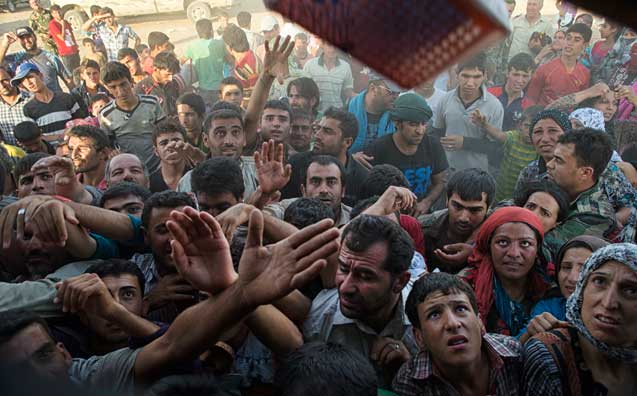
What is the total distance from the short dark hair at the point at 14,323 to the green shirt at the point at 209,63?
716 cm

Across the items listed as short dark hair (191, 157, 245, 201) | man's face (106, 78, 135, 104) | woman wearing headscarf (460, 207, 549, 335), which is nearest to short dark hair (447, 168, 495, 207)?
woman wearing headscarf (460, 207, 549, 335)

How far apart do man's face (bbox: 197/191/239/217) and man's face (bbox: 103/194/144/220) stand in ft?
1.24

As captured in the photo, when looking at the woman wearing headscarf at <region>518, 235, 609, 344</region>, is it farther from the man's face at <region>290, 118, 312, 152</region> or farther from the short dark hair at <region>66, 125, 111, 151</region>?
the short dark hair at <region>66, 125, 111, 151</region>

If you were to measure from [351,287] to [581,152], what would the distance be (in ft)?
7.09

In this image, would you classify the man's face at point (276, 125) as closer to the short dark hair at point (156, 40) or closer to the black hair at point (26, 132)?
the black hair at point (26, 132)

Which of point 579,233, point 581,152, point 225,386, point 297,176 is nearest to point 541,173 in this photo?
point 581,152

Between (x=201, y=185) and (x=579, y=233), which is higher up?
(x=201, y=185)

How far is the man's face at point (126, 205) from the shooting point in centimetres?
355

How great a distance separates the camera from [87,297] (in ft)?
7.82

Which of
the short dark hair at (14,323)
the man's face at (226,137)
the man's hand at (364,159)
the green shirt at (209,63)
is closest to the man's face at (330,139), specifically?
the man's hand at (364,159)

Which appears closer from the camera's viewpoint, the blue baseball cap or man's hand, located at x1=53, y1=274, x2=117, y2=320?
man's hand, located at x1=53, y1=274, x2=117, y2=320

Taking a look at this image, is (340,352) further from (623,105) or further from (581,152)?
(623,105)

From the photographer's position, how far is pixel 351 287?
8.51ft

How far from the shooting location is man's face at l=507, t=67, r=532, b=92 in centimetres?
690
